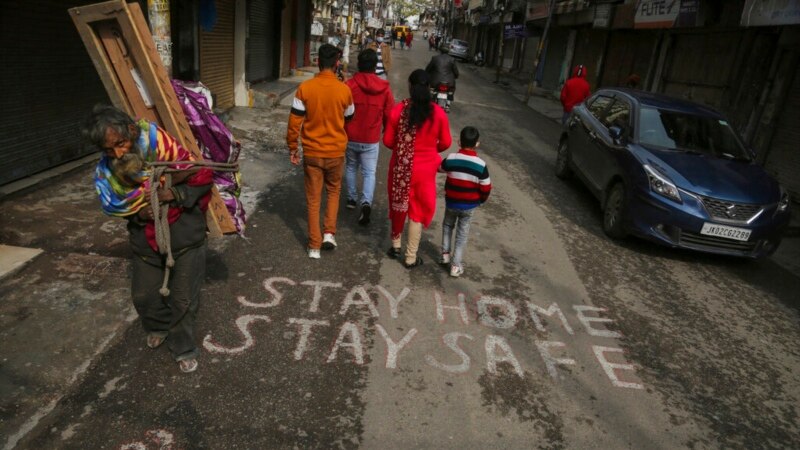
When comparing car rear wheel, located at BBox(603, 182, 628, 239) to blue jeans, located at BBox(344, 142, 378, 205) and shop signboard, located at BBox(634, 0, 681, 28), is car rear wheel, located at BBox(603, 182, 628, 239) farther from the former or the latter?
shop signboard, located at BBox(634, 0, 681, 28)

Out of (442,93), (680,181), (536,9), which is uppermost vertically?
(536,9)

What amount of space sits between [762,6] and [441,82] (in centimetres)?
663

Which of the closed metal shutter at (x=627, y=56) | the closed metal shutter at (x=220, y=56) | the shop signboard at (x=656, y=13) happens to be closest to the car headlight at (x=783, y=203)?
the shop signboard at (x=656, y=13)

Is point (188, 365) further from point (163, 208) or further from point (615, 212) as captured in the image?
point (615, 212)

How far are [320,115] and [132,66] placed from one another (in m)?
1.51

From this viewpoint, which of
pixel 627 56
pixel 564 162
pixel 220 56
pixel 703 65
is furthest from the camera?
pixel 627 56

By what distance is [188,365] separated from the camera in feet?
10.9

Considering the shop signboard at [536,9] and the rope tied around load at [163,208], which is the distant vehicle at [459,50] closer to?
the shop signboard at [536,9]

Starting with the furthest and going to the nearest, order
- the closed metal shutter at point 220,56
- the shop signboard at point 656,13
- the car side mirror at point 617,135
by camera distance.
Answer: the shop signboard at point 656,13 < the closed metal shutter at point 220,56 < the car side mirror at point 617,135

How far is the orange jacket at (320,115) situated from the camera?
4.62 metres

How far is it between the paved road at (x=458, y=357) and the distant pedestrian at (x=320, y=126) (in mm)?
684

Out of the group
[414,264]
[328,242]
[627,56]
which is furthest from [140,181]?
[627,56]

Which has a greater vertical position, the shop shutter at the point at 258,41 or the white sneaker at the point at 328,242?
the shop shutter at the point at 258,41

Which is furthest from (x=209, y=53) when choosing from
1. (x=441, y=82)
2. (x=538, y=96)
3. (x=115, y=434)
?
(x=538, y=96)
